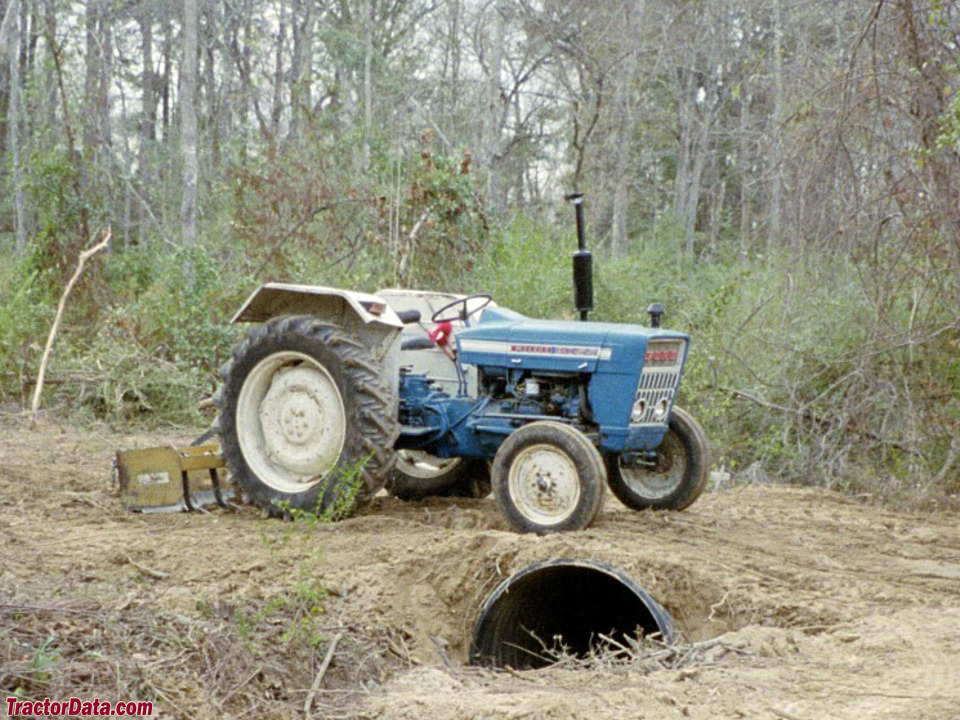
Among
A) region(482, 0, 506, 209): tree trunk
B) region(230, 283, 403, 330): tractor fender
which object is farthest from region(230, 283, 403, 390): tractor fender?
region(482, 0, 506, 209): tree trunk

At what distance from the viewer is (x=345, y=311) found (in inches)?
299

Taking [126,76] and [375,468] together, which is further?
Result: [126,76]

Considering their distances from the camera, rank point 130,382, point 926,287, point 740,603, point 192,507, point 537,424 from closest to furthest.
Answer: point 740,603 → point 537,424 → point 192,507 → point 926,287 → point 130,382

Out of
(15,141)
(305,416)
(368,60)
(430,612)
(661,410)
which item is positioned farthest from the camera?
(368,60)

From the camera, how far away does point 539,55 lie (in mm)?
25719

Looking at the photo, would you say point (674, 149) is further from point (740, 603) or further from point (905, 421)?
point (740, 603)

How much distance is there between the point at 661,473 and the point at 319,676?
3462mm

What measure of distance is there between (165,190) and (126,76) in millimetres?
9371

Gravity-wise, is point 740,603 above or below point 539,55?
below

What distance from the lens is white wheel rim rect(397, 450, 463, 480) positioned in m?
8.24

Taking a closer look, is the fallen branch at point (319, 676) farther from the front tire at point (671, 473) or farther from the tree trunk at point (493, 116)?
the tree trunk at point (493, 116)

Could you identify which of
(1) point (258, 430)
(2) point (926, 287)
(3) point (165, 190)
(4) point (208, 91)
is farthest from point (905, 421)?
(4) point (208, 91)

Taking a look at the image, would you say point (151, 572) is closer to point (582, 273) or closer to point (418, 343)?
point (418, 343)

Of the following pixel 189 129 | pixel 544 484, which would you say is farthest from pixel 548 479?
pixel 189 129
